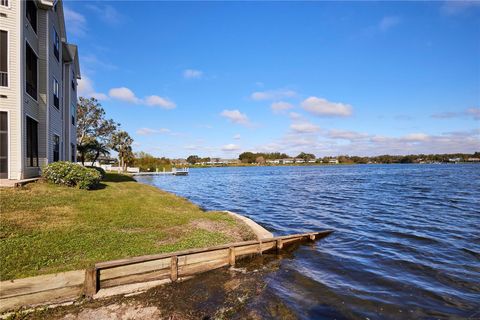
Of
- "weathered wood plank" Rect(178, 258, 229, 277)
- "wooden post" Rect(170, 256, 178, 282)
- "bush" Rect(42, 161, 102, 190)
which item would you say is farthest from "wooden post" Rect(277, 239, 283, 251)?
"bush" Rect(42, 161, 102, 190)

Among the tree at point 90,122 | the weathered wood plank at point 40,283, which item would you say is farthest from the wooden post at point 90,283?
the tree at point 90,122

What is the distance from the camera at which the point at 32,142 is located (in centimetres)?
1700

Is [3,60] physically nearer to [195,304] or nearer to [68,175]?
[68,175]

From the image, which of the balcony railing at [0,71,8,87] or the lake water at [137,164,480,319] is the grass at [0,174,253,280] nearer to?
the lake water at [137,164,480,319]

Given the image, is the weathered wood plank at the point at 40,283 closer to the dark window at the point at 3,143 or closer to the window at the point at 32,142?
the dark window at the point at 3,143

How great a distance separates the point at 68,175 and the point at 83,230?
8768 millimetres

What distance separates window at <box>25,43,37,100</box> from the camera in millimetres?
16438

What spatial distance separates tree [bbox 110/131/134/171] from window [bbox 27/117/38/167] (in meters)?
52.1

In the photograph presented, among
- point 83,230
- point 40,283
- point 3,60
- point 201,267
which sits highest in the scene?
point 3,60

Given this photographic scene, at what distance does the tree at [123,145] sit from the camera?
68.3m

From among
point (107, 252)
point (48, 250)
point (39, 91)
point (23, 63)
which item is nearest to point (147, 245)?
point (107, 252)

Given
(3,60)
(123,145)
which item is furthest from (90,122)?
(3,60)

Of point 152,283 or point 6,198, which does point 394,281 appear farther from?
point 6,198

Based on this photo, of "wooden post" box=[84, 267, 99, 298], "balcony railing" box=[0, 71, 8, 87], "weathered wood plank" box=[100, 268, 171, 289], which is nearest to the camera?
"wooden post" box=[84, 267, 99, 298]
